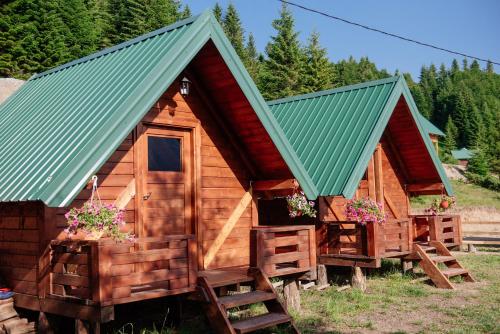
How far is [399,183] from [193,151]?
9.39m

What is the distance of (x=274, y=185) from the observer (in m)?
10.6

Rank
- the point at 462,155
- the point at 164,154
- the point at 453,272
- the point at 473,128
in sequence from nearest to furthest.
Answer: the point at 164,154 < the point at 453,272 < the point at 462,155 < the point at 473,128

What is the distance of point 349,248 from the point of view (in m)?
14.0

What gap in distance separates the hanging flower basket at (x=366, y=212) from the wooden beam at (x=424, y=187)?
4.95 meters

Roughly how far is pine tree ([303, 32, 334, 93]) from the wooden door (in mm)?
44930

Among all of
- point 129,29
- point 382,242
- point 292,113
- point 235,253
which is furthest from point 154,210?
point 129,29

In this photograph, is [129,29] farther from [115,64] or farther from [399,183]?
[115,64]

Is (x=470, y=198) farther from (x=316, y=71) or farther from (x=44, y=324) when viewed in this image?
(x=44, y=324)

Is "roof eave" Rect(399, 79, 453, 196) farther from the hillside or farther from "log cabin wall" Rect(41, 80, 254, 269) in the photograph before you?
the hillside

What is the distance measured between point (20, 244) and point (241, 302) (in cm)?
357

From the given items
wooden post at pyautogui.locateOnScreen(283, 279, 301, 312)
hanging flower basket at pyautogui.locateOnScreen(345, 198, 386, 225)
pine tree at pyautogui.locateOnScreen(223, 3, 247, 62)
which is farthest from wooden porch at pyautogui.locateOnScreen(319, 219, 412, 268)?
pine tree at pyautogui.locateOnScreen(223, 3, 247, 62)

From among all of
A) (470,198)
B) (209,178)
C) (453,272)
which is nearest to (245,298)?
(209,178)

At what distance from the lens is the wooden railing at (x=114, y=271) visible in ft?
22.0

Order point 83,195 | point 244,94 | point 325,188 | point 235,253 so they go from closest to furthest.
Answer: point 83,195 < point 244,94 < point 235,253 < point 325,188
